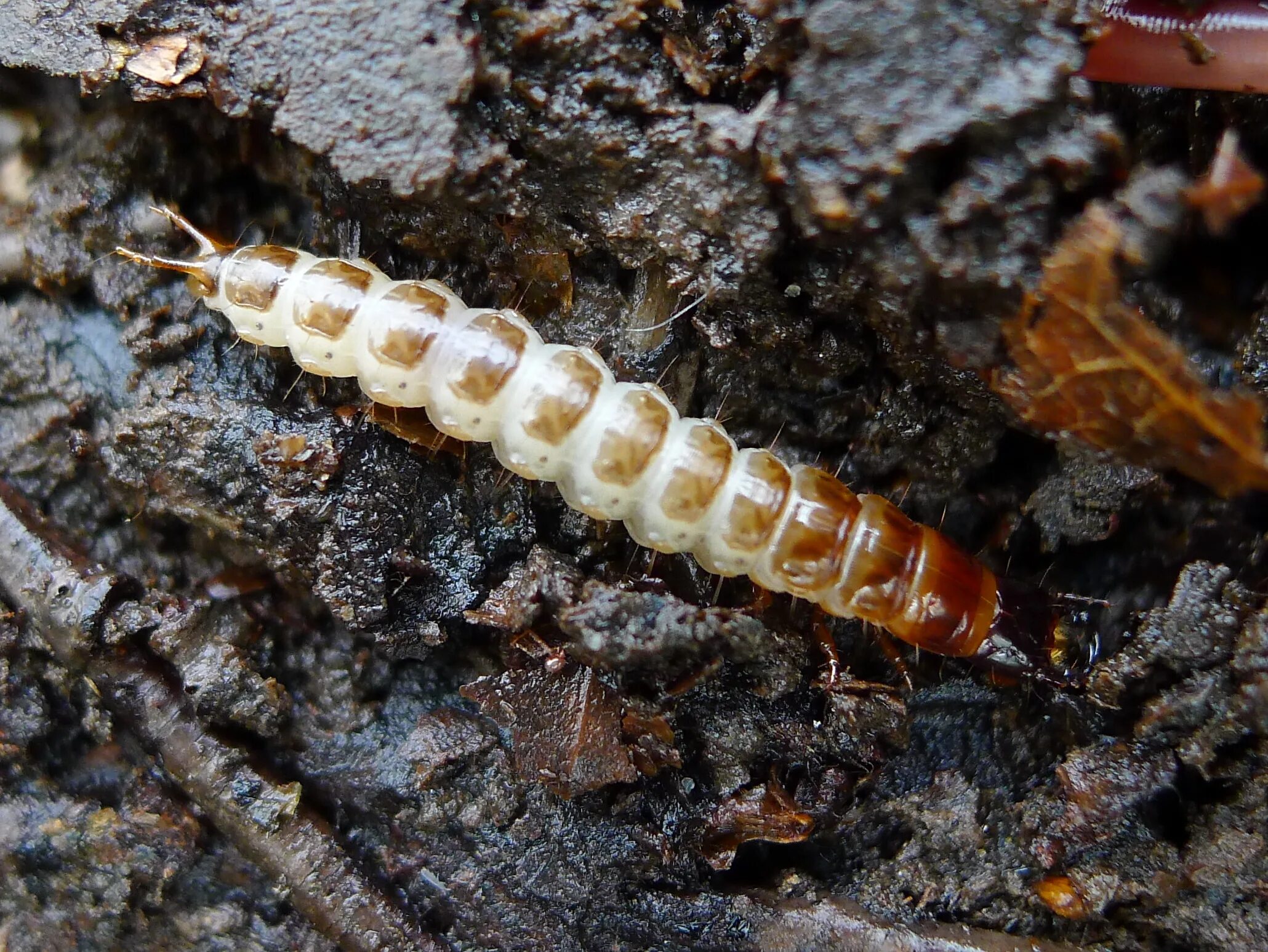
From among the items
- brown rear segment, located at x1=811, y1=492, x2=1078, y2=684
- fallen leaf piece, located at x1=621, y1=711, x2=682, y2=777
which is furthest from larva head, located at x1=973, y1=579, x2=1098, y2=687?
fallen leaf piece, located at x1=621, y1=711, x2=682, y2=777

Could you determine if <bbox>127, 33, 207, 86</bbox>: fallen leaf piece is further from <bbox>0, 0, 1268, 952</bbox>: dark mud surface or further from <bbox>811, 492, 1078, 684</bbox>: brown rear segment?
<bbox>811, 492, 1078, 684</bbox>: brown rear segment

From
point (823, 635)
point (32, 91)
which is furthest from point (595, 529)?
point (32, 91)

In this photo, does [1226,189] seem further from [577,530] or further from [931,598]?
[577,530]

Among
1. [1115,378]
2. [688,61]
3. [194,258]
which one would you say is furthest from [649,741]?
[194,258]

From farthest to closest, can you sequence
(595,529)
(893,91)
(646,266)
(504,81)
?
1. (595,529)
2. (646,266)
3. (504,81)
4. (893,91)

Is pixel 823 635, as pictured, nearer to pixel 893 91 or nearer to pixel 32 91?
pixel 893 91

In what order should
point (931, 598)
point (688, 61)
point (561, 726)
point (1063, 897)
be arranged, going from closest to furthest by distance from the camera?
point (688, 61) → point (1063, 897) → point (561, 726) → point (931, 598)
